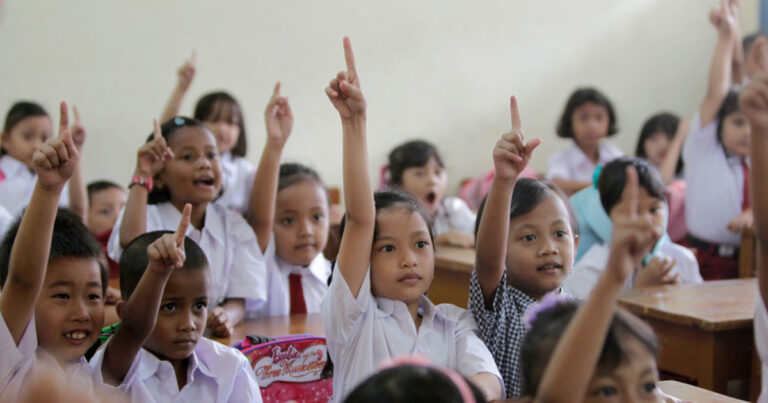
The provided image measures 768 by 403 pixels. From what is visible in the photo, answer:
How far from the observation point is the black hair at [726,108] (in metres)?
3.70

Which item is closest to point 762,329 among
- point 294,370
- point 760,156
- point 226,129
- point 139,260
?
point 760,156

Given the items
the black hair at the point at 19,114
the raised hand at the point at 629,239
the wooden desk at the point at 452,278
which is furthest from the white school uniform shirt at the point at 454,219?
the raised hand at the point at 629,239

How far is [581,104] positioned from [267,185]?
2.86 metres

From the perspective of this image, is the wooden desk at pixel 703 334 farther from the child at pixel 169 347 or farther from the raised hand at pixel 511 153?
the child at pixel 169 347

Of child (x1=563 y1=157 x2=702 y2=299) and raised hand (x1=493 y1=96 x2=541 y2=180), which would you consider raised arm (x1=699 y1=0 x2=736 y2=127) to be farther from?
raised hand (x1=493 y1=96 x2=541 y2=180)

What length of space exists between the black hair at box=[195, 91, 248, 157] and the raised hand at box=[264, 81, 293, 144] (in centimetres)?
117

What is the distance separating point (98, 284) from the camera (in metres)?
1.66

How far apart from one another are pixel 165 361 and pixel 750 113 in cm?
120

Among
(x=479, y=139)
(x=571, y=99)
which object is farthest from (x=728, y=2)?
(x=479, y=139)

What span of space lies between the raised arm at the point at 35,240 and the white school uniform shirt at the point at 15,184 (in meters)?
2.00

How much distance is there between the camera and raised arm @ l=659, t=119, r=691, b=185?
16.3 ft

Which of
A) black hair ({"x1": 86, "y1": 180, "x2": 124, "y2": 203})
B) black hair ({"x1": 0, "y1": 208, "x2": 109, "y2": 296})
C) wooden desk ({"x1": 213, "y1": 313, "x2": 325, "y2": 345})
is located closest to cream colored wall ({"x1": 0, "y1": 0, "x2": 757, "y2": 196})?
black hair ({"x1": 86, "y1": 180, "x2": 124, "y2": 203})

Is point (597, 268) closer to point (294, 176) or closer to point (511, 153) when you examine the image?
point (294, 176)

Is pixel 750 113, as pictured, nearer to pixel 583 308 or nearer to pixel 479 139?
pixel 583 308
